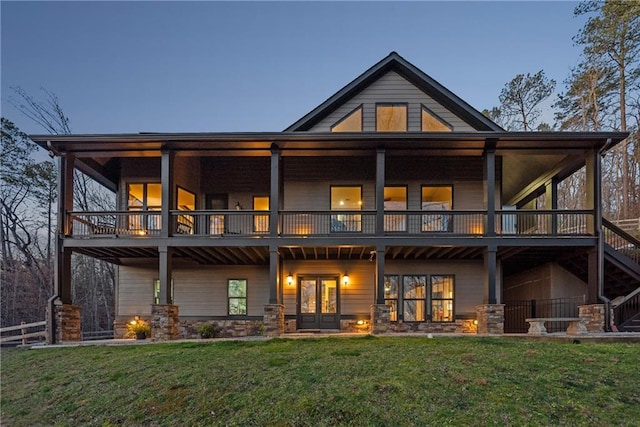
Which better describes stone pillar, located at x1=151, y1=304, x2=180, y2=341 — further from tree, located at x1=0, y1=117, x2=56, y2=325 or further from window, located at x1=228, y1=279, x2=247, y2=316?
tree, located at x1=0, y1=117, x2=56, y2=325

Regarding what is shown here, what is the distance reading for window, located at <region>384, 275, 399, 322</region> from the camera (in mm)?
14295

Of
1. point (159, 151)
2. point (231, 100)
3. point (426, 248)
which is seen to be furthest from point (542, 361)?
point (231, 100)

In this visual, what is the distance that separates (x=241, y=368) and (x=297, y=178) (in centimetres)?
828

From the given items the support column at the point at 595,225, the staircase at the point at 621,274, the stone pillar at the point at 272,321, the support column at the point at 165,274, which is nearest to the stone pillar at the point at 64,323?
the support column at the point at 165,274

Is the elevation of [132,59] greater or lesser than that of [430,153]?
greater

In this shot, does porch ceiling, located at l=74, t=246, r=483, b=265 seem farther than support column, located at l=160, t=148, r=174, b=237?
Yes

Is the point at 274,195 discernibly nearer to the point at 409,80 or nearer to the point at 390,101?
the point at 390,101

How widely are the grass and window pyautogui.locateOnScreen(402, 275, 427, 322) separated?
4595 mm

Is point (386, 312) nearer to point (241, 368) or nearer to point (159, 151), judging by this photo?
point (241, 368)

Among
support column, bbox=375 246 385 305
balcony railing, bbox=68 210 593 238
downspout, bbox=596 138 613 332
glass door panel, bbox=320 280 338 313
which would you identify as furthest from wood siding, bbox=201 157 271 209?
downspout, bbox=596 138 613 332

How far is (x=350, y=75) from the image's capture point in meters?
89.2

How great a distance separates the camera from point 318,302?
1457cm

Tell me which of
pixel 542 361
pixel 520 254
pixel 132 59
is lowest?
pixel 542 361

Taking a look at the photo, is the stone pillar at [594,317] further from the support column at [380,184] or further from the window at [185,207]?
the window at [185,207]
